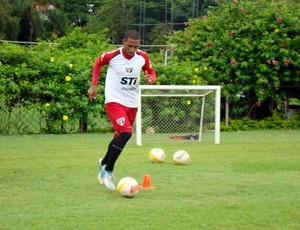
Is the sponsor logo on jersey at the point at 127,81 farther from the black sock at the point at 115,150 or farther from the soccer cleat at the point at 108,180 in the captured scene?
the soccer cleat at the point at 108,180

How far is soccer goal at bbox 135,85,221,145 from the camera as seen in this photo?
16.4 metres

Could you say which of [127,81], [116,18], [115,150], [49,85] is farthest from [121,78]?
[116,18]

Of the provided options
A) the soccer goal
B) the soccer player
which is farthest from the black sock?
the soccer goal

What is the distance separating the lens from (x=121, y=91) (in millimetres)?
9188

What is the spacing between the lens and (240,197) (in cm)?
820

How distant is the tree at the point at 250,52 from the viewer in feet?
63.6

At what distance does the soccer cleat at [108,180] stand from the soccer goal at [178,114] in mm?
7101

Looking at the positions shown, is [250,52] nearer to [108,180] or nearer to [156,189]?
[156,189]

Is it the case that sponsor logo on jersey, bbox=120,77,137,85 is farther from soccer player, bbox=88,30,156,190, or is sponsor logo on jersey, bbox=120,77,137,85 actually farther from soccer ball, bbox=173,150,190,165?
soccer ball, bbox=173,150,190,165

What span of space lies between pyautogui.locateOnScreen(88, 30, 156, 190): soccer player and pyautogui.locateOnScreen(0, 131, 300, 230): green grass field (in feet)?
1.78

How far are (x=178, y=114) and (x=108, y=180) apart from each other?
8809 mm

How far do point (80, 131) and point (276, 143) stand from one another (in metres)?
5.23

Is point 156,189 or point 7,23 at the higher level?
point 7,23

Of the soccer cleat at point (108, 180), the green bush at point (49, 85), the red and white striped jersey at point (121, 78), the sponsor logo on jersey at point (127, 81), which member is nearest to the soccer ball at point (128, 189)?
the soccer cleat at point (108, 180)
